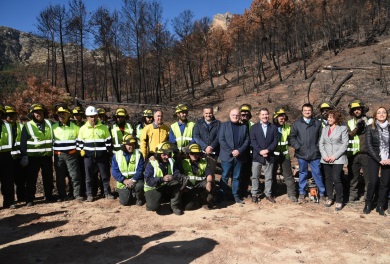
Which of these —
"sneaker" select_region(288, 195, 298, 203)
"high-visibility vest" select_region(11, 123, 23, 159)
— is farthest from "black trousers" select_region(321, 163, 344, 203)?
"high-visibility vest" select_region(11, 123, 23, 159)

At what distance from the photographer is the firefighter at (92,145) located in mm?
6730

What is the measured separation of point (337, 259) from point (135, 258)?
8.84 feet

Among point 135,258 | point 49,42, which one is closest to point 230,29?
point 49,42

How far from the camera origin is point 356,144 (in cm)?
645

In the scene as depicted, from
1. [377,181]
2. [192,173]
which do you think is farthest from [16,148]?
[377,181]

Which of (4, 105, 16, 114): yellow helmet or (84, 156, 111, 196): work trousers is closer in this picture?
(4, 105, 16, 114): yellow helmet

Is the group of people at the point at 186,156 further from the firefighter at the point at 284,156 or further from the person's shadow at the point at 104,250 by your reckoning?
the person's shadow at the point at 104,250

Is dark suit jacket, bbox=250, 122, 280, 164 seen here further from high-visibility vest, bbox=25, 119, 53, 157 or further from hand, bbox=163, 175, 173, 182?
high-visibility vest, bbox=25, 119, 53, 157

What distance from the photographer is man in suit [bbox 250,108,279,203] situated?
6.61 meters

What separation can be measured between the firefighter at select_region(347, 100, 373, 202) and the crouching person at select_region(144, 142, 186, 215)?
141 inches

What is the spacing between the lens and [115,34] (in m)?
33.3

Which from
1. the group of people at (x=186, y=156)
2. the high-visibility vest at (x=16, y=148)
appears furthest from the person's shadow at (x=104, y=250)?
the high-visibility vest at (x=16, y=148)

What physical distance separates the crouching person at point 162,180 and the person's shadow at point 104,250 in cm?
106

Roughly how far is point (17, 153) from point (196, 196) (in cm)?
389
